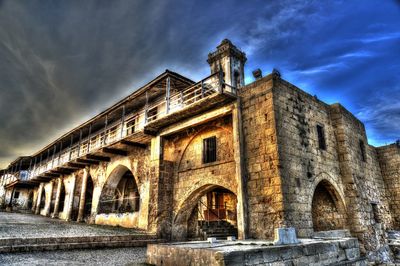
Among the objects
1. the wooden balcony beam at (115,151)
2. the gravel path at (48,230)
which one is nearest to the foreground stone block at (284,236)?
the gravel path at (48,230)

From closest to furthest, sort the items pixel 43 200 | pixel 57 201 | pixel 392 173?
pixel 392 173
pixel 57 201
pixel 43 200

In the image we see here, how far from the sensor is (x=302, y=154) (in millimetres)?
9430

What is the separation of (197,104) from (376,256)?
29.3 feet

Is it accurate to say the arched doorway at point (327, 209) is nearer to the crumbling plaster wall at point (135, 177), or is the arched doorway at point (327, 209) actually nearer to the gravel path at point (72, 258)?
the gravel path at point (72, 258)

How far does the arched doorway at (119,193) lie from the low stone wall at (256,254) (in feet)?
35.6

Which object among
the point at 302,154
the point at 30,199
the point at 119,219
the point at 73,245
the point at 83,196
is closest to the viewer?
the point at 73,245

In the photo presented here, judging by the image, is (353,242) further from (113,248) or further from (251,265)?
(113,248)

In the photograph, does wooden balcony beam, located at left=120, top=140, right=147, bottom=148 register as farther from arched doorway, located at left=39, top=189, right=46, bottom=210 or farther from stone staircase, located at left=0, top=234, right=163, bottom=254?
arched doorway, located at left=39, top=189, right=46, bottom=210

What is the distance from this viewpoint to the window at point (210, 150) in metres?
11.1

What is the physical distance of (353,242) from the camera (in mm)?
7316

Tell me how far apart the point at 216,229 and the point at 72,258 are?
741 centimetres

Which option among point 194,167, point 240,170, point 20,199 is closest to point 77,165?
point 194,167

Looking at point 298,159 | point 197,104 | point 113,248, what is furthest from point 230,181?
point 113,248

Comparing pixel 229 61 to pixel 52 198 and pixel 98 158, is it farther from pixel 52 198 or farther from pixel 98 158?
pixel 52 198
